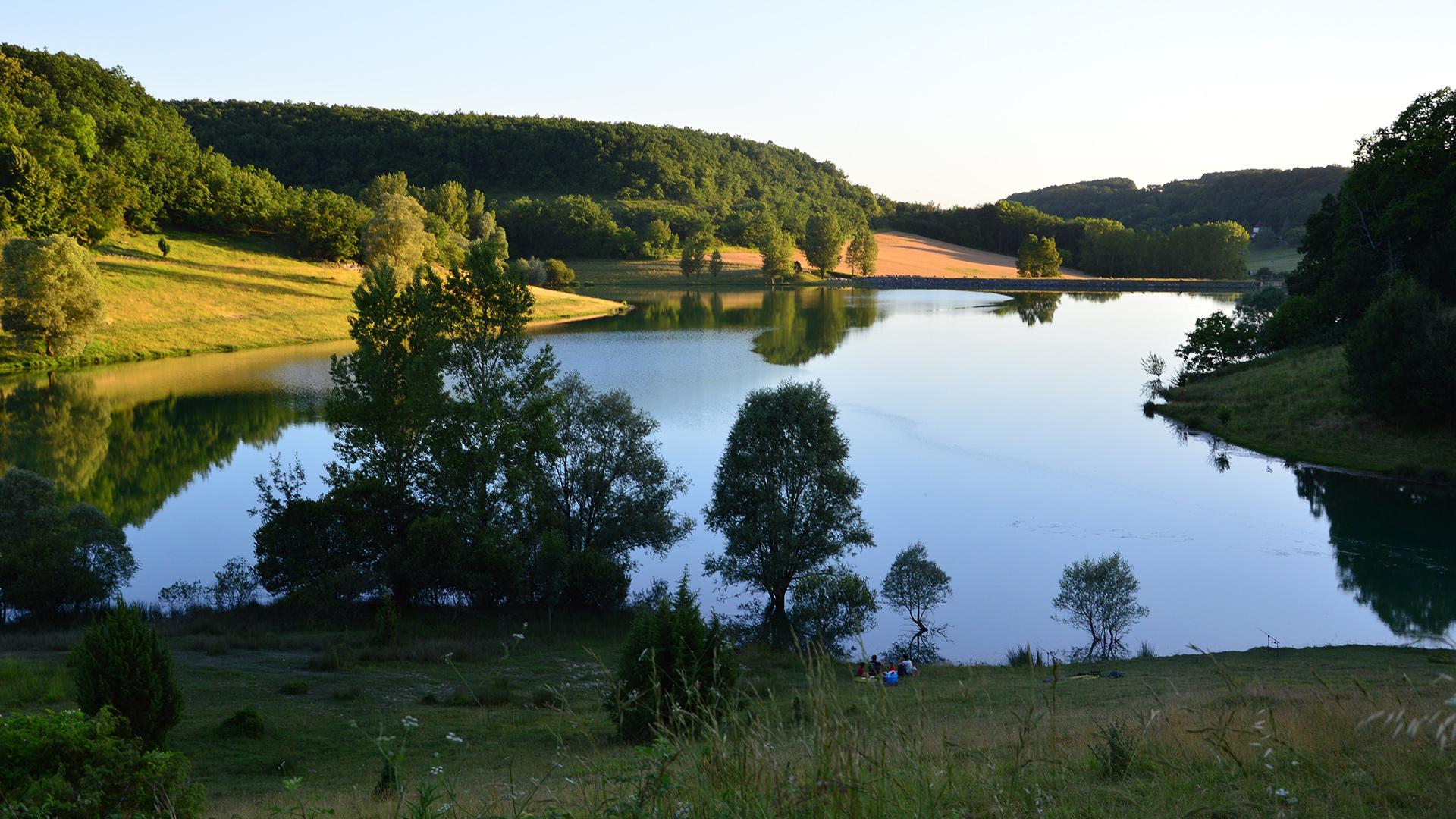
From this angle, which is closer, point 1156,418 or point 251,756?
point 251,756

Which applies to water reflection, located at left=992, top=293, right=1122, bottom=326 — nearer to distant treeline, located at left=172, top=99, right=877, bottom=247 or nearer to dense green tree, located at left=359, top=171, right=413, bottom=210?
distant treeline, located at left=172, top=99, right=877, bottom=247

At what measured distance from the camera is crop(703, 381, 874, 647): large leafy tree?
21719 mm

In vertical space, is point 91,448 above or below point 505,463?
below

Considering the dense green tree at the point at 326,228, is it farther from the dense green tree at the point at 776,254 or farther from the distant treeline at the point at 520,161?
the dense green tree at the point at 776,254

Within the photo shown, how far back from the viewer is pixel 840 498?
72.9 ft

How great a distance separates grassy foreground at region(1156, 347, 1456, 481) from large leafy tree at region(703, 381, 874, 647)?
67.6ft

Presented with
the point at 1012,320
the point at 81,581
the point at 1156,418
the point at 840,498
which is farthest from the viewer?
the point at 1012,320

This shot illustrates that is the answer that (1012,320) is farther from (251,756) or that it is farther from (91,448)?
(251,756)

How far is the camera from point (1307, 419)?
36.5 meters

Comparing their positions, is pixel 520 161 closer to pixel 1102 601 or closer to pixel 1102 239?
pixel 1102 239

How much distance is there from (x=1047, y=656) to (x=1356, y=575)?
366 inches

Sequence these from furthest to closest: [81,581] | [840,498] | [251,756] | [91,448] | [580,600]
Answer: [91,448] → [840,498] → [580,600] → [81,581] → [251,756]

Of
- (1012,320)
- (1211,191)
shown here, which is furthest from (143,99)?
(1211,191)

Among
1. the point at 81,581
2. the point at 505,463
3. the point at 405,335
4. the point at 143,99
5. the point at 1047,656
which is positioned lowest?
the point at 1047,656
